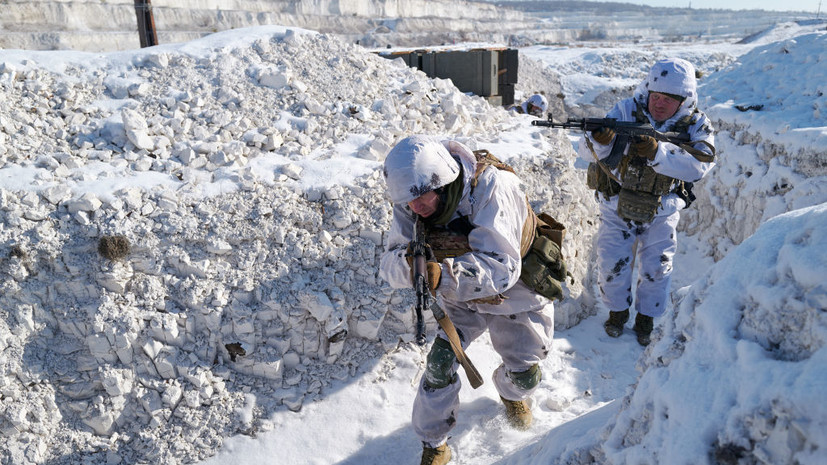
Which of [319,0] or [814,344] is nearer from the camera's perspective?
[814,344]

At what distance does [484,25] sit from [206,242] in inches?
1604

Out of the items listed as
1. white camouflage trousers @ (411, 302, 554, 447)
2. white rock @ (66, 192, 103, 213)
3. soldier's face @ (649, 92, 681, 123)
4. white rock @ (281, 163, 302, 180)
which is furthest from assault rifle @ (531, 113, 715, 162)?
white rock @ (66, 192, 103, 213)

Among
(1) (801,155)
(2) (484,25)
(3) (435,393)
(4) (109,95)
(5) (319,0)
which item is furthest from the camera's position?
(2) (484,25)

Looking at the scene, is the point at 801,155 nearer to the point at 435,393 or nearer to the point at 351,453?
the point at 435,393

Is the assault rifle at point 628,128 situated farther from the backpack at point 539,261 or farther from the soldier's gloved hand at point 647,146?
the backpack at point 539,261

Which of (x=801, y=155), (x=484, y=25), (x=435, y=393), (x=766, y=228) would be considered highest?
(x=484, y=25)

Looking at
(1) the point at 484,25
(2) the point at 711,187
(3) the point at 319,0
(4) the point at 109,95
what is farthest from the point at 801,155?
(1) the point at 484,25

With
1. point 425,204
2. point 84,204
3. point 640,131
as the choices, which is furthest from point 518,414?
point 84,204

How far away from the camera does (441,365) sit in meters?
2.68

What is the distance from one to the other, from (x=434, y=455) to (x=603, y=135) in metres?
2.45

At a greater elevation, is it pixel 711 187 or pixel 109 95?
pixel 109 95

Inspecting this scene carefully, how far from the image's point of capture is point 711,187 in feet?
18.0

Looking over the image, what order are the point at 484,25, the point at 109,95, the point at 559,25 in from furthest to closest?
the point at 559,25, the point at 484,25, the point at 109,95

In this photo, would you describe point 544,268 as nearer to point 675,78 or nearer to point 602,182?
point 602,182
